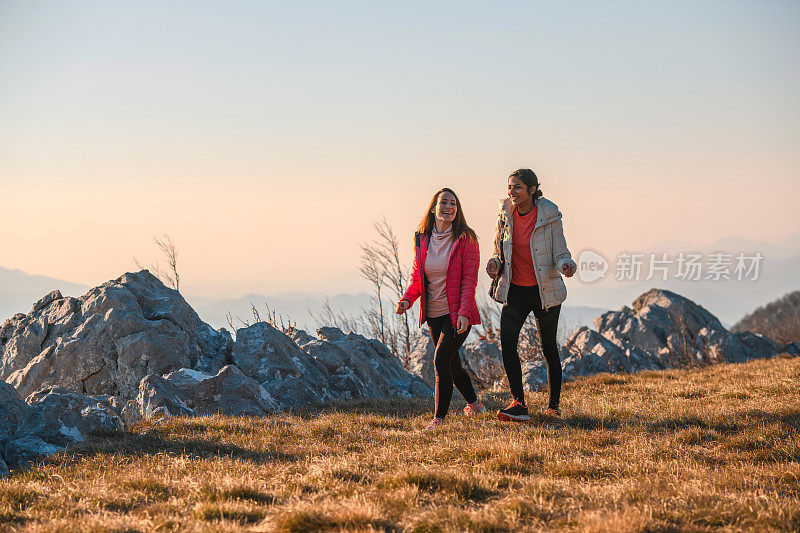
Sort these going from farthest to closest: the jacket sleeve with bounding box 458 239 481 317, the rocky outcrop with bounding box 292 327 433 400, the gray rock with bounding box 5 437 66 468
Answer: the rocky outcrop with bounding box 292 327 433 400, the jacket sleeve with bounding box 458 239 481 317, the gray rock with bounding box 5 437 66 468

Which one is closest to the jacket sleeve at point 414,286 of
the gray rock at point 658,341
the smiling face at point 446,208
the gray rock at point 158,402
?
the smiling face at point 446,208

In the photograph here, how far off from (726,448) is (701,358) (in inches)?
531

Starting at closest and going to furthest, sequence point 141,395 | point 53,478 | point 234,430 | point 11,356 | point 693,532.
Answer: point 693,532
point 53,478
point 234,430
point 141,395
point 11,356

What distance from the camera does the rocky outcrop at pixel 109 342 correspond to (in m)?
10.6

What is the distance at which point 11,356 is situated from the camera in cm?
1143

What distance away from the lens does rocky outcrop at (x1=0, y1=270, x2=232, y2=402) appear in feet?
34.8

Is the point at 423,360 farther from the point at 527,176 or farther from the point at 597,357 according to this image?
the point at 527,176

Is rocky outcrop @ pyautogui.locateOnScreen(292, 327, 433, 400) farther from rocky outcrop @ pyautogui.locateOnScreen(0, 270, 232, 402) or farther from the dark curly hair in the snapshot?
the dark curly hair

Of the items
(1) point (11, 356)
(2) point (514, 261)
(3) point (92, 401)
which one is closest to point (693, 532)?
(2) point (514, 261)

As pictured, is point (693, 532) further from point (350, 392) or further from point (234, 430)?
point (350, 392)

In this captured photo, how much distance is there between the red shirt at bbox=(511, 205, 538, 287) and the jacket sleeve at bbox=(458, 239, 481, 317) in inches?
20.2

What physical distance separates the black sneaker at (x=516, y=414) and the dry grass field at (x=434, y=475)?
19cm

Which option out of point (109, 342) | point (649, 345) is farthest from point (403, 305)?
point (649, 345)

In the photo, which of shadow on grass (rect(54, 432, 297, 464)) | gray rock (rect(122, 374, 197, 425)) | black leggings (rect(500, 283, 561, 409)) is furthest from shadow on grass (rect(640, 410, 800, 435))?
gray rock (rect(122, 374, 197, 425))
